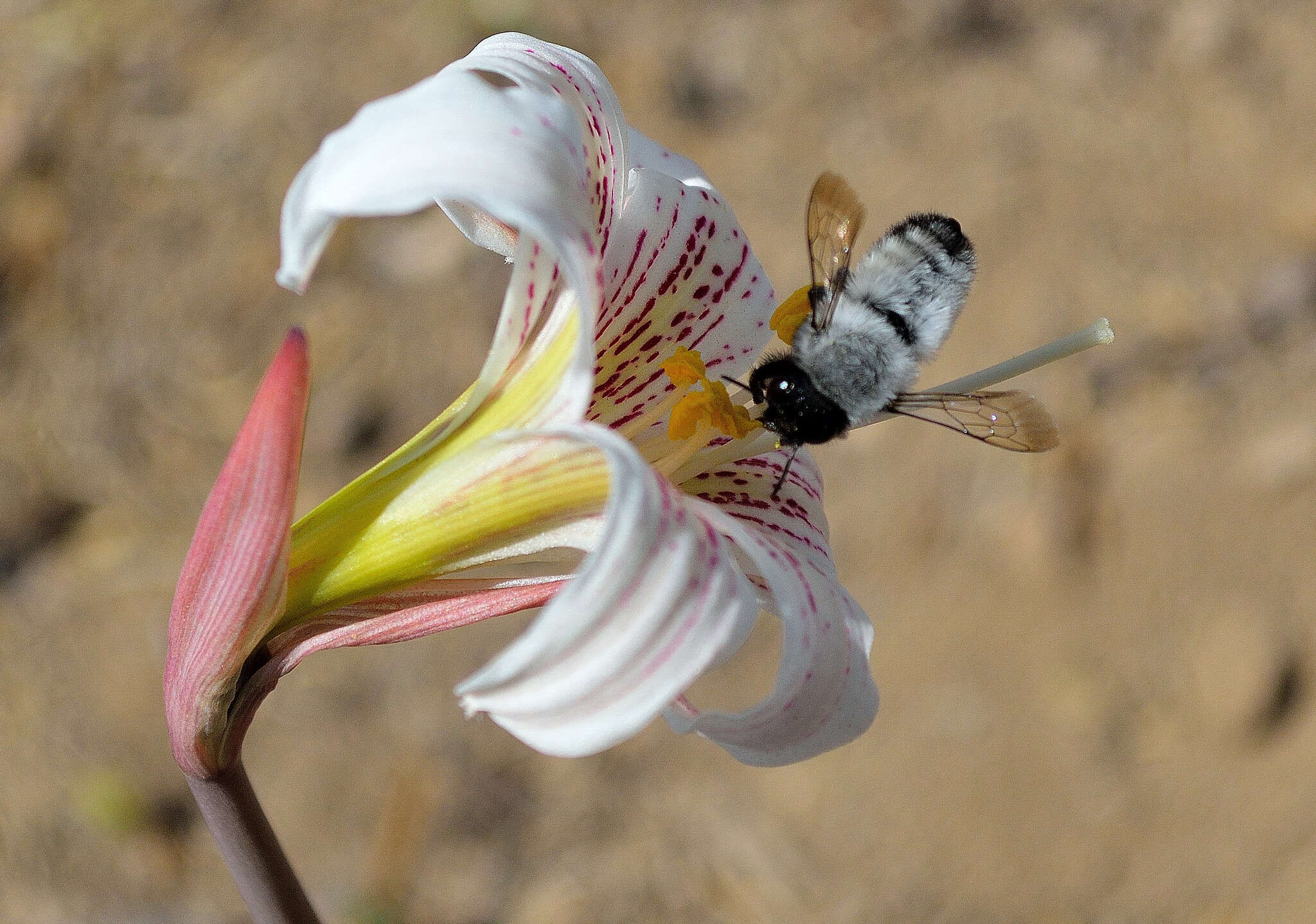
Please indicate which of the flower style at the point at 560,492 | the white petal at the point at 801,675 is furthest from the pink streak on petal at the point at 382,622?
the white petal at the point at 801,675

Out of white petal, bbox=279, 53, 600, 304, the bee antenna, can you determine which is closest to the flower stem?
white petal, bbox=279, 53, 600, 304

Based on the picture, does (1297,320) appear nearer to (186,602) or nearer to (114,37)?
(186,602)

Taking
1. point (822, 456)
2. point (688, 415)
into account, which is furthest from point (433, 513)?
point (822, 456)

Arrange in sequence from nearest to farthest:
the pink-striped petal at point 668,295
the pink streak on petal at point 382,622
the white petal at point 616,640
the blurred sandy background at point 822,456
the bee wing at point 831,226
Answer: the white petal at point 616,640 < the pink streak on petal at point 382,622 < the pink-striped petal at point 668,295 < the bee wing at point 831,226 < the blurred sandy background at point 822,456

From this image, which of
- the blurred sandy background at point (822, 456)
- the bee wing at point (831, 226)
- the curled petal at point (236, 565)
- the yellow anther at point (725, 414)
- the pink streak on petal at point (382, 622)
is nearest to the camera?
the curled petal at point (236, 565)

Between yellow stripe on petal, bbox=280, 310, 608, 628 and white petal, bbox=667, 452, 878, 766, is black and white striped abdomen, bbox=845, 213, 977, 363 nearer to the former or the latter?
white petal, bbox=667, 452, 878, 766

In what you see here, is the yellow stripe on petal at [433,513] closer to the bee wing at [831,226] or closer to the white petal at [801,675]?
the white petal at [801,675]
